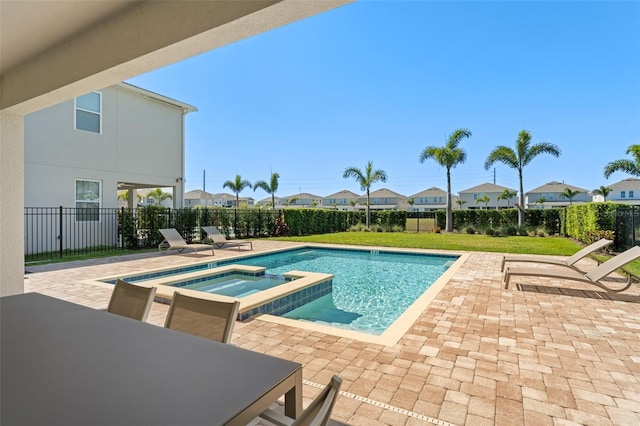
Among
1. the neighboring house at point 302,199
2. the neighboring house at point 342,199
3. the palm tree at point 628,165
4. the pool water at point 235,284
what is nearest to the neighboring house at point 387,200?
the neighboring house at point 342,199

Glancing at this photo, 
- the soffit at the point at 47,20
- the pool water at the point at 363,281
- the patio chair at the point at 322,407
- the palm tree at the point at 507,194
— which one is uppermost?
the palm tree at the point at 507,194

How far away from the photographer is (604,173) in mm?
19703

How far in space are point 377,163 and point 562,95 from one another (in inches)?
512

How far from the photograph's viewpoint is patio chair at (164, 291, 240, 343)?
218 centimetres

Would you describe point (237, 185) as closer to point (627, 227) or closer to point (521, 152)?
point (521, 152)

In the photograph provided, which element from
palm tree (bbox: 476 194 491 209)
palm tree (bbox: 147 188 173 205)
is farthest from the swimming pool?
palm tree (bbox: 476 194 491 209)

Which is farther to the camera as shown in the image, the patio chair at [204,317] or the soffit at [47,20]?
the soffit at [47,20]

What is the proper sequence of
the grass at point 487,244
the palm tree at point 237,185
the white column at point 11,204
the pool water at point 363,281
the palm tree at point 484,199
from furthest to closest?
1. the palm tree at point 484,199
2. the palm tree at point 237,185
3. the grass at point 487,244
4. the pool water at point 363,281
5. the white column at point 11,204

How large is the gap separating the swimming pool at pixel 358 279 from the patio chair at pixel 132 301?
310cm

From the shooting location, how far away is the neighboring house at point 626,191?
53.9 meters

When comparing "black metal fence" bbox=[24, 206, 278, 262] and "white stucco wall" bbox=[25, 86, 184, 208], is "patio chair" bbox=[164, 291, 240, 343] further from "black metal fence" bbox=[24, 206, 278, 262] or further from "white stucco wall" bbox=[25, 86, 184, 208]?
"white stucco wall" bbox=[25, 86, 184, 208]

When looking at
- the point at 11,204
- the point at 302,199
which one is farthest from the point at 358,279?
the point at 302,199

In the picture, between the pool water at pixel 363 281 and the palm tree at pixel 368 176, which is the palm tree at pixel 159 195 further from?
the pool water at pixel 363 281

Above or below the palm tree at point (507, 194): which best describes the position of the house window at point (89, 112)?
above
